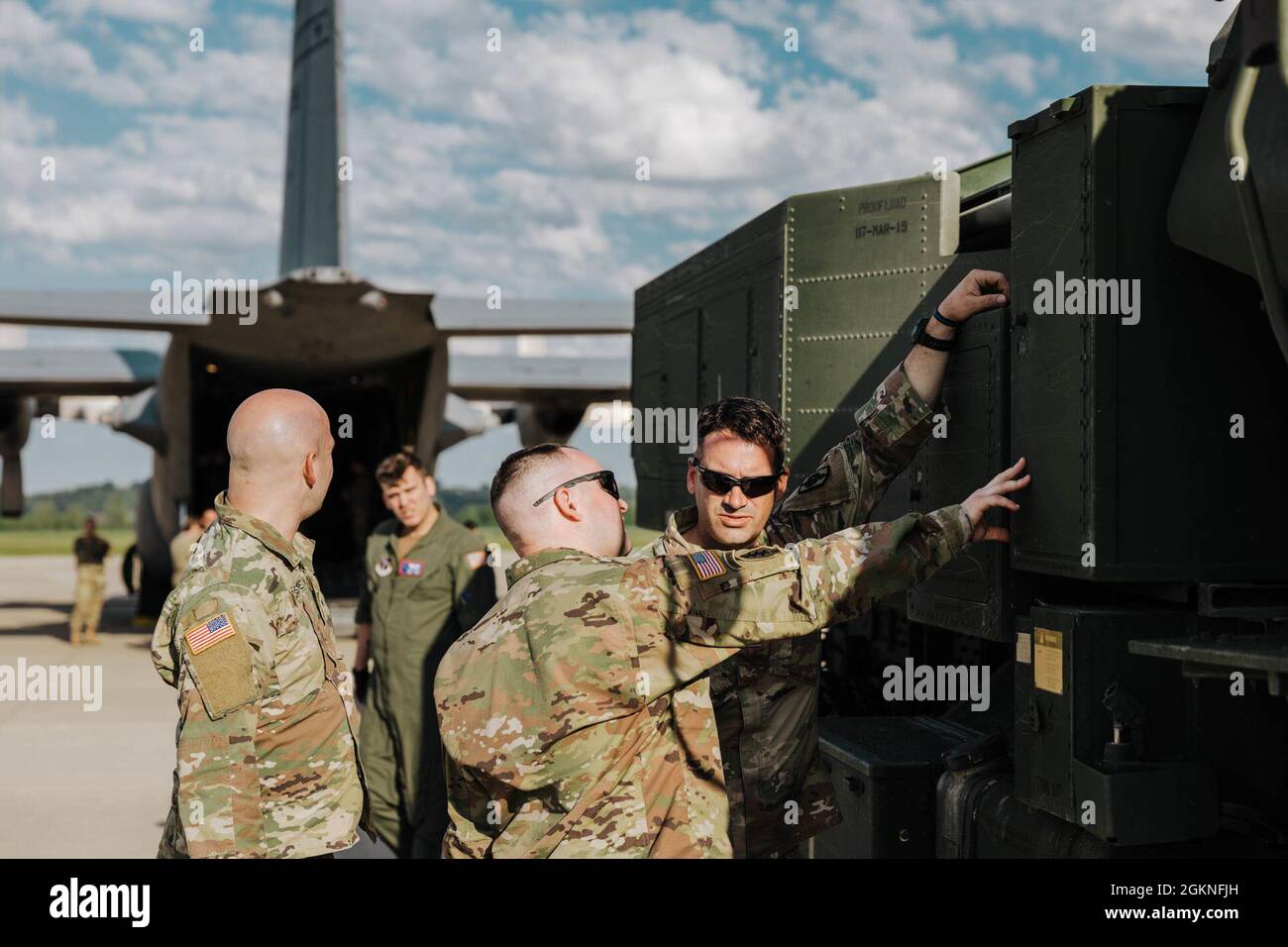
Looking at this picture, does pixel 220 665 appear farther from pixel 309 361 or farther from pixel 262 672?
pixel 309 361

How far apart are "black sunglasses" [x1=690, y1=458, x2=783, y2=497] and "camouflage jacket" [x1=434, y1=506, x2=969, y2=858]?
0.34m

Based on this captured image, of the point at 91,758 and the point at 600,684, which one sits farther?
the point at 91,758

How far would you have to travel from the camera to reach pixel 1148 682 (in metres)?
3.03

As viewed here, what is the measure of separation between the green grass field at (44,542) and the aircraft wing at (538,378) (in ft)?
89.7

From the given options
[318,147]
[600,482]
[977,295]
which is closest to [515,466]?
[600,482]

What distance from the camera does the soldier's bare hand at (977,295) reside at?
359 centimetres

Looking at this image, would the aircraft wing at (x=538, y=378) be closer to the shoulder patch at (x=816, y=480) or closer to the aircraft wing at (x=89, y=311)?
the aircraft wing at (x=89, y=311)

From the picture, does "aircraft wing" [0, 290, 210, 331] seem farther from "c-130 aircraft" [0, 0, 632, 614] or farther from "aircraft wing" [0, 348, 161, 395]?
"aircraft wing" [0, 348, 161, 395]

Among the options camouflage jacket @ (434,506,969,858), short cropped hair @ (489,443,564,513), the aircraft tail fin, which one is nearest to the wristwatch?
camouflage jacket @ (434,506,969,858)

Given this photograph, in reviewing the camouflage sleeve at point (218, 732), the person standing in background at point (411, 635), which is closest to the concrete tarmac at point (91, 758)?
the person standing in background at point (411, 635)

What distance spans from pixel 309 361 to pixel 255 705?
11545 millimetres

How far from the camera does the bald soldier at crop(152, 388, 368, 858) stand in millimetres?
2582

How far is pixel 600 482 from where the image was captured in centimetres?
255
